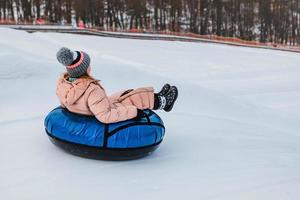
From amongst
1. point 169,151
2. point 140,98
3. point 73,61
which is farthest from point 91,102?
point 169,151

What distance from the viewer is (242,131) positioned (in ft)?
20.8

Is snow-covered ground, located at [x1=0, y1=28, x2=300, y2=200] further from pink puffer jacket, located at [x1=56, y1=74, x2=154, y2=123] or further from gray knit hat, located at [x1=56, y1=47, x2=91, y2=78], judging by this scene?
gray knit hat, located at [x1=56, y1=47, x2=91, y2=78]

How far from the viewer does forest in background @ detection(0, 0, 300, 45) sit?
51.6 m

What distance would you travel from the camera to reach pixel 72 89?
4.50 m

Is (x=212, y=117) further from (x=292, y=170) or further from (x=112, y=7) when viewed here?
(x=112, y=7)

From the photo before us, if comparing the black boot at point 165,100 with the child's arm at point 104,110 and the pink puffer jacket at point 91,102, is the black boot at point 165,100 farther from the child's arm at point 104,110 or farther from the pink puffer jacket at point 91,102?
the child's arm at point 104,110

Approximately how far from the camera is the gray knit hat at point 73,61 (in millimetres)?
4438

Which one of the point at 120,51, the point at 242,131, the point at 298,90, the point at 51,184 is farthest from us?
the point at 120,51

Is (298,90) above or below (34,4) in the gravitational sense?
below

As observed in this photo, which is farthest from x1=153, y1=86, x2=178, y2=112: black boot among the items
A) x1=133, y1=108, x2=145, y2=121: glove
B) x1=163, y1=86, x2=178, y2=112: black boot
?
x1=133, y1=108, x2=145, y2=121: glove

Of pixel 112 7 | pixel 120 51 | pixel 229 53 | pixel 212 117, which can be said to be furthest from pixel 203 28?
pixel 212 117

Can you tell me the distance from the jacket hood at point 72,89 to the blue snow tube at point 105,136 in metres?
0.16

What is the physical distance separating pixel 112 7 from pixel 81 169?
4996 centimetres

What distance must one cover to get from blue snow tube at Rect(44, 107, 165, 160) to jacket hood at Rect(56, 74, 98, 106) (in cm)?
16
